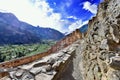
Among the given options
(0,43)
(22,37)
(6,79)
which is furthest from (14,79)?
(22,37)

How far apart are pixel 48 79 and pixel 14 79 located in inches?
95.3

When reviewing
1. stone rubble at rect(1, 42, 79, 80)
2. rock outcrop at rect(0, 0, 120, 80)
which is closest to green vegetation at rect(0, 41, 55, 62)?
stone rubble at rect(1, 42, 79, 80)

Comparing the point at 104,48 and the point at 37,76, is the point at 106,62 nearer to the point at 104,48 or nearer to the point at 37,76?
the point at 104,48

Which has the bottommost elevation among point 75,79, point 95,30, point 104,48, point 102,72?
point 75,79

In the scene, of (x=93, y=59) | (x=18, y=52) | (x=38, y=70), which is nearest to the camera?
(x=93, y=59)

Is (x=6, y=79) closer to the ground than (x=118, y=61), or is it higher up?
closer to the ground

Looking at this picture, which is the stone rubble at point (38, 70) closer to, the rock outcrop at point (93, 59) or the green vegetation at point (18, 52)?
the rock outcrop at point (93, 59)

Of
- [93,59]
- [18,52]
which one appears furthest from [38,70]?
[18,52]

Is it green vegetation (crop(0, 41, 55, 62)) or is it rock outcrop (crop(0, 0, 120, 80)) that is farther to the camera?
green vegetation (crop(0, 41, 55, 62))

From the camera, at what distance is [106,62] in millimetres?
9484

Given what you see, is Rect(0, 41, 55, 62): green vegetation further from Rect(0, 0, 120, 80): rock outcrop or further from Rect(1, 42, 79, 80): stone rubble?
Rect(0, 0, 120, 80): rock outcrop

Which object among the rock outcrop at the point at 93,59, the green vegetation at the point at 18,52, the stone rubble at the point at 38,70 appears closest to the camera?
the rock outcrop at the point at 93,59

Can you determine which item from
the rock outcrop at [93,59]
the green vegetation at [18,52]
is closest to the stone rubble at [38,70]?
the rock outcrop at [93,59]

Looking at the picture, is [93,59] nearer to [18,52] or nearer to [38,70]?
[38,70]
